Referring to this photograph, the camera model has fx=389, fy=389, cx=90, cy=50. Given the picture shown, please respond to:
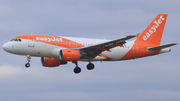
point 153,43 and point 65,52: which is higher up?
point 153,43

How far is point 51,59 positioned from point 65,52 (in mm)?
7044

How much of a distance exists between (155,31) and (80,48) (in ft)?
44.3

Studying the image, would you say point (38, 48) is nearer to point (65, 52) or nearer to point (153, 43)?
point (65, 52)

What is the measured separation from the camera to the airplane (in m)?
49.7

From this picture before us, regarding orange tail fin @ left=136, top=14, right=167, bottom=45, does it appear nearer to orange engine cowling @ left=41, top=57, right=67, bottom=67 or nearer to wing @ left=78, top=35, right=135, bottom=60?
wing @ left=78, top=35, right=135, bottom=60

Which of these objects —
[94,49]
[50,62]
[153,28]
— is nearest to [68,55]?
[94,49]

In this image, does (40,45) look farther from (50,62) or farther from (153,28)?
(153,28)

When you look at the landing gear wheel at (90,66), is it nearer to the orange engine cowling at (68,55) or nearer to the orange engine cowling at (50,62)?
the orange engine cowling at (68,55)

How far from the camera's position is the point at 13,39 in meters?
50.6

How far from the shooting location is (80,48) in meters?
50.4

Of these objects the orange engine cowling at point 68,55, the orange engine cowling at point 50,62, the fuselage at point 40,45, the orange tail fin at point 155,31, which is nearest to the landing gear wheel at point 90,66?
the fuselage at point 40,45

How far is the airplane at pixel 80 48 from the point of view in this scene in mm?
49688

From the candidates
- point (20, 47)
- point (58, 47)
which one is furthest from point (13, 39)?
point (58, 47)

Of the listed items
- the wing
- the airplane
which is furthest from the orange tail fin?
the wing
